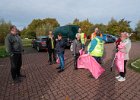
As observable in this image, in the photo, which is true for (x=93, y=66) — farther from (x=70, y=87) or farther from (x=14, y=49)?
(x=14, y=49)

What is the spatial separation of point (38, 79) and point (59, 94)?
6.71 feet

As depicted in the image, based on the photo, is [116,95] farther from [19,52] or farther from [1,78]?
[1,78]

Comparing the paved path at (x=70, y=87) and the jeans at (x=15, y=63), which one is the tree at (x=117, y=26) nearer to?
the paved path at (x=70, y=87)

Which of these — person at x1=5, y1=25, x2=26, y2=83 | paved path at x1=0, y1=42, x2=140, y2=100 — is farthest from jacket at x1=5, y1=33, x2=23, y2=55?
paved path at x1=0, y1=42, x2=140, y2=100

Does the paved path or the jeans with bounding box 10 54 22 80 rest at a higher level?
the jeans with bounding box 10 54 22 80

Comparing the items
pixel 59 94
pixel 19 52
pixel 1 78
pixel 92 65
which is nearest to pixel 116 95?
pixel 59 94

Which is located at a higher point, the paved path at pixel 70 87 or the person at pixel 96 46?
the person at pixel 96 46

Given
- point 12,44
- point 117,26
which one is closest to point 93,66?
point 12,44

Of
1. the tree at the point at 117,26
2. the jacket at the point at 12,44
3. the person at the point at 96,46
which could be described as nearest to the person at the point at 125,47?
the person at the point at 96,46

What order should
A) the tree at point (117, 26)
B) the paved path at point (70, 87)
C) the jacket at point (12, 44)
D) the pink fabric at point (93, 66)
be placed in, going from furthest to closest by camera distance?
the tree at point (117, 26) → the pink fabric at point (93, 66) → the jacket at point (12, 44) → the paved path at point (70, 87)

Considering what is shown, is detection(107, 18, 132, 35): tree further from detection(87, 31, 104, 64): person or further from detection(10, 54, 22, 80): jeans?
detection(10, 54, 22, 80): jeans

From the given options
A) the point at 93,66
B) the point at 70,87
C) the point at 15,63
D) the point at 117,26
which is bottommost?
the point at 70,87

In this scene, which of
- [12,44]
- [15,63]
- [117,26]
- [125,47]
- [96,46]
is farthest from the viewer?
[117,26]

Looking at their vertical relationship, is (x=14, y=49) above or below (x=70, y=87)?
above
